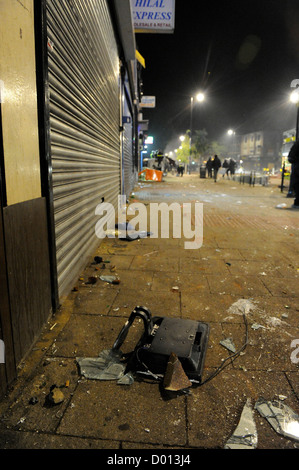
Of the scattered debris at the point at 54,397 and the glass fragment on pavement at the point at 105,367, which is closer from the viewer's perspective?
the scattered debris at the point at 54,397

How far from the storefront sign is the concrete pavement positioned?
8789 mm

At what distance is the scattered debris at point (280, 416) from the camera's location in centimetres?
181

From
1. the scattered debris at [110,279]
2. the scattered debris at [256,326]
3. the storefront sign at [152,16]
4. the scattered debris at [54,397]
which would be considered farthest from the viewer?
the storefront sign at [152,16]

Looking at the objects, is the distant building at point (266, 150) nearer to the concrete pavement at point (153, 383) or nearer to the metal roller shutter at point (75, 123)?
the metal roller shutter at point (75, 123)

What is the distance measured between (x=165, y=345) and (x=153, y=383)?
1.06 feet

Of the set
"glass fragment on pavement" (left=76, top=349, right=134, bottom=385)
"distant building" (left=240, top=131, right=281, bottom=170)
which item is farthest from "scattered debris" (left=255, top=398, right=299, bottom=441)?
"distant building" (left=240, top=131, right=281, bottom=170)

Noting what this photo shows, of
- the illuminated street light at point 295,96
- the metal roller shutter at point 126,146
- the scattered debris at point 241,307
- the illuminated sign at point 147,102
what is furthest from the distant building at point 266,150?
the scattered debris at point 241,307

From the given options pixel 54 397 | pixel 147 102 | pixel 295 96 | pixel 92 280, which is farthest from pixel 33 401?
pixel 147 102

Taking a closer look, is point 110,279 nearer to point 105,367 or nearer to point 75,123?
point 105,367

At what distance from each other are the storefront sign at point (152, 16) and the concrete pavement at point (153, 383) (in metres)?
8.79

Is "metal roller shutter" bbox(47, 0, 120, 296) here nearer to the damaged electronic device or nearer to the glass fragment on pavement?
the glass fragment on pavement

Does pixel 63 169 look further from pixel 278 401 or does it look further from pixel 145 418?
pixel 278 401

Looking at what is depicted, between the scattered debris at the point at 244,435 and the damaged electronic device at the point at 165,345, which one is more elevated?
the damaged electronic device at the point at 165,345

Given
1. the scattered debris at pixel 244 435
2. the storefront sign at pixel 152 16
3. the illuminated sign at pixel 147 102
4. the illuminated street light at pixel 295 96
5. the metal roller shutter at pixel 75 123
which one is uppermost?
the illuminated sign at pixel 147 102
